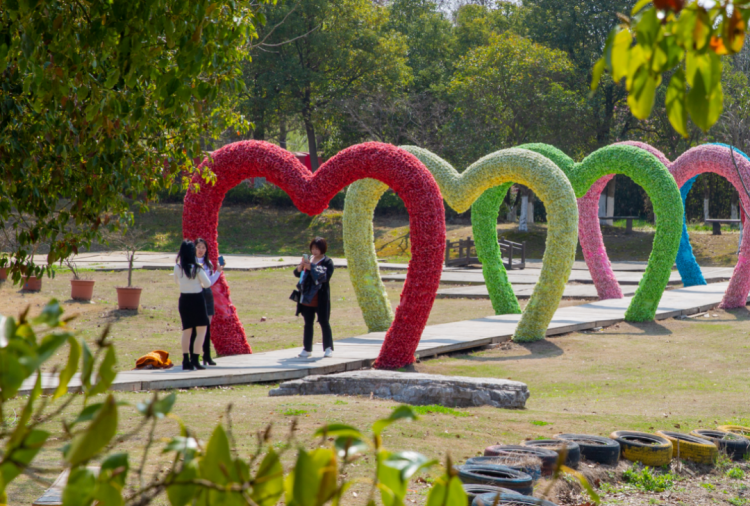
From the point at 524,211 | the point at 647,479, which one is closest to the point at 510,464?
the point at 647,479

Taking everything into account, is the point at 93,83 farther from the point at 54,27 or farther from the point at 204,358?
the point at 204,358

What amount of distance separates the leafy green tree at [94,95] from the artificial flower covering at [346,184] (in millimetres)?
4861

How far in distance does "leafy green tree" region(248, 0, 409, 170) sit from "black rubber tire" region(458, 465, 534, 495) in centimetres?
3145

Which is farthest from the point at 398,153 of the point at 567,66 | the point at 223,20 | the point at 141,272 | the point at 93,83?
the point at 567,66

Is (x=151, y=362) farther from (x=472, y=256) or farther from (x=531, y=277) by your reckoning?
(x=472, y=256)

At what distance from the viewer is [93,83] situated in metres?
4.21

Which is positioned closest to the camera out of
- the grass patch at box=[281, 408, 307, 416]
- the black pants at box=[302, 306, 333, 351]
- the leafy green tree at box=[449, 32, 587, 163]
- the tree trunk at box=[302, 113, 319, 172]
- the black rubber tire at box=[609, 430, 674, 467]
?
the black rubber tire at box=[609, 430, 674, 467]

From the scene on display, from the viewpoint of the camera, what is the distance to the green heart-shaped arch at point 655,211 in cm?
1455

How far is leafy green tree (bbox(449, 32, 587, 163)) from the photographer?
30625 mm

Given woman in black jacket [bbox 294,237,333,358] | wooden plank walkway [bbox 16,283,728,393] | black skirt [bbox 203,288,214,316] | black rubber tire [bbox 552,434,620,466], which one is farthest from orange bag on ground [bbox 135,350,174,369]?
black rubber tire [bbox 552,434,620,466]

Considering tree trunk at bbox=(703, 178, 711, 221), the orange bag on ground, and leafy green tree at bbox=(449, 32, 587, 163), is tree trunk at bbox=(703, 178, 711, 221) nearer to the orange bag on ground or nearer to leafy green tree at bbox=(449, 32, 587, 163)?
leafy green tree at bbox=(449, 32, 587, 163)

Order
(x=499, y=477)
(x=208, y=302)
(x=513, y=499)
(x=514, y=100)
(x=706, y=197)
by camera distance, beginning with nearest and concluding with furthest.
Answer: (x=513, y=499)
(x=499, y=477)
(x=208, y=302)
(x=514, y=100)
(x=706, y=197)

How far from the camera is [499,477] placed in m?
5.01

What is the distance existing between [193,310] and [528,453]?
5.04 meters
